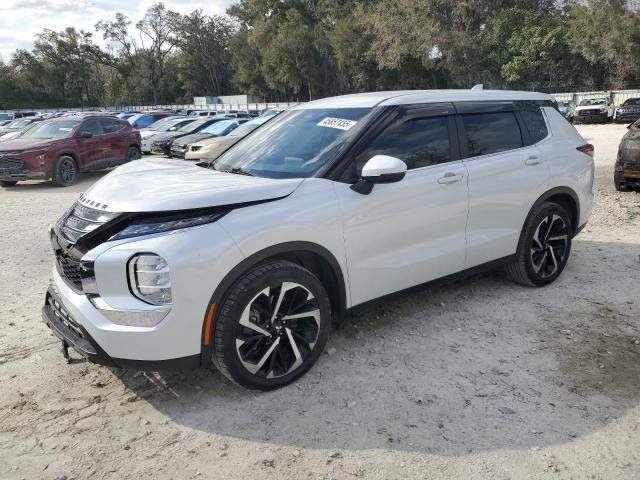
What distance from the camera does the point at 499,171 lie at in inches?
174

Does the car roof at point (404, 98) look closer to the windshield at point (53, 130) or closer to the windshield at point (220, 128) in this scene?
the windshield at point (53, 130)

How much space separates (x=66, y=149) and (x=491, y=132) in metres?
11.8

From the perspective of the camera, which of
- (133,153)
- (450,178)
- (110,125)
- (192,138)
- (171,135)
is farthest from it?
(171,135)

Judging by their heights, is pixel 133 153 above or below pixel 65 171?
above

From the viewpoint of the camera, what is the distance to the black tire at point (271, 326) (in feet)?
10.00

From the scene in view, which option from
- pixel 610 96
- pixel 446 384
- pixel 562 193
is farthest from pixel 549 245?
pixel 610 96

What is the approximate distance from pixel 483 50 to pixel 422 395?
42.0 meters

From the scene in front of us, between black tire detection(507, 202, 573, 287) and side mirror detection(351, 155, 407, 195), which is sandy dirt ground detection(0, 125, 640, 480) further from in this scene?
side mirror detection(351, 155, 407, 195)

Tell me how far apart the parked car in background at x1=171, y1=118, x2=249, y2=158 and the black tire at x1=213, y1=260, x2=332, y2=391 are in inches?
482

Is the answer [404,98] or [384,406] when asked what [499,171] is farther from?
[384,406]

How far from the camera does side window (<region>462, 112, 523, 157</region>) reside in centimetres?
432

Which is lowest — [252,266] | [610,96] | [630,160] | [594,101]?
[630,160]

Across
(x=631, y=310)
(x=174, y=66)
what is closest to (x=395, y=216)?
(x=631, y=310)

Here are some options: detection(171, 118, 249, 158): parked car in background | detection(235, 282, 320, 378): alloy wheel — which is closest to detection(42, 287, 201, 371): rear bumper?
detection(235, 282, 320, 378): alloy wheel
